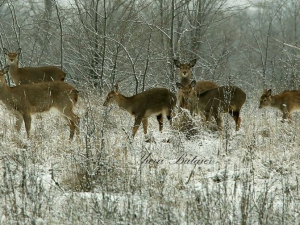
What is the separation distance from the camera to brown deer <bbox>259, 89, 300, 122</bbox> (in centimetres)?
1166

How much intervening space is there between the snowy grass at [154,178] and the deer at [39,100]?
0.37m

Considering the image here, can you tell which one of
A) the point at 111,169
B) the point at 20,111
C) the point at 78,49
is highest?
the point at 78,49

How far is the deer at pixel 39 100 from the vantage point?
372 inches

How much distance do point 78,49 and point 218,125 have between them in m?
8.75

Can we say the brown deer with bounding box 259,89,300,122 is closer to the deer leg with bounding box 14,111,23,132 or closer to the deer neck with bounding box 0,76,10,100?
the deer leg with bounding box 14,111,23,132

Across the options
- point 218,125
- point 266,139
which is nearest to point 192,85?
point 218,125

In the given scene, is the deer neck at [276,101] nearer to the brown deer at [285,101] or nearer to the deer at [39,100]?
the brown deer at [285,101]

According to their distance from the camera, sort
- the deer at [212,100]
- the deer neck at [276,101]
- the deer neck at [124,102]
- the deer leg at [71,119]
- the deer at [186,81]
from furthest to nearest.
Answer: the deer neck at [276,101] < the deer at [186,81] < the deer neck at [124,102] < the deer at [212,100] < the deer leg at [71,119]

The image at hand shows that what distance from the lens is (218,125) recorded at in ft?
31.5

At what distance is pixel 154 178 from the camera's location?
20.0 ft

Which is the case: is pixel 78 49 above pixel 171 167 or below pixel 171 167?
above

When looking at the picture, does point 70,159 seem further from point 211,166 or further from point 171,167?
point 211,166

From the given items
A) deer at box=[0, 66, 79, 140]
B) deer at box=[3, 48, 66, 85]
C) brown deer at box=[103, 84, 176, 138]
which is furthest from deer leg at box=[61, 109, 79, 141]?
deer at box=[3, 48, 66, 85]

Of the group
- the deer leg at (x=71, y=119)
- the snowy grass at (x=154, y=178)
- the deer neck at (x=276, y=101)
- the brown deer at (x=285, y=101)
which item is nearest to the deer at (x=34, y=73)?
the deer leg at (x=71, y=119)
